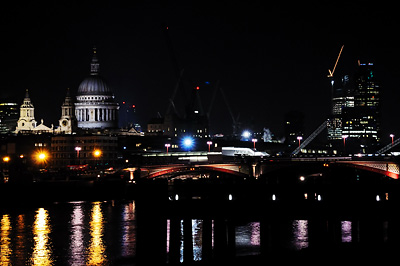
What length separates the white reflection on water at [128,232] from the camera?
54.0 meters

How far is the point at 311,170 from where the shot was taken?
4277 inches

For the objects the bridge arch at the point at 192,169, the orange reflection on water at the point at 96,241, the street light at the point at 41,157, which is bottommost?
the orange reflection on water at the point at 96,241

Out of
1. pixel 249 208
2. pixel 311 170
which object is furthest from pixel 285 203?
pixel 311 170

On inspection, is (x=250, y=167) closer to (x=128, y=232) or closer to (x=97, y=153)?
(x=128, y=232)

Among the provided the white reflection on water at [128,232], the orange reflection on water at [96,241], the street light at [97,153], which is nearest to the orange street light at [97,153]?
the street light at [97,153]

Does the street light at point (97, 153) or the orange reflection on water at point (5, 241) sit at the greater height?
the street light at point (97, 153)

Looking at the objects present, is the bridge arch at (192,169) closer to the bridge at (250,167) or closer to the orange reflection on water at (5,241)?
the bridge at (250,167)

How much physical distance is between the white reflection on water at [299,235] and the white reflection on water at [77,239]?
13.1 metres

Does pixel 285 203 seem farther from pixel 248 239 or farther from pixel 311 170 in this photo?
pixel 311 170

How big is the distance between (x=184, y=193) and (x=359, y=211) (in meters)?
6.53

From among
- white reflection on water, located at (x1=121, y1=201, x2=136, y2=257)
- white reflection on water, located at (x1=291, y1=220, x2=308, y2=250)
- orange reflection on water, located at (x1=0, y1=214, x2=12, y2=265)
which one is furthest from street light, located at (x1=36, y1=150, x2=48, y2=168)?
white reflection on water, located at (x1=291, y1=220, x2=308, y2=250)

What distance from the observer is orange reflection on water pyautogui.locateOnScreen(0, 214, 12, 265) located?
51.9 m

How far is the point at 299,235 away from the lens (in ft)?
191

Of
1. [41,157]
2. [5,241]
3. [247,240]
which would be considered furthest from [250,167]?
[247,240]
